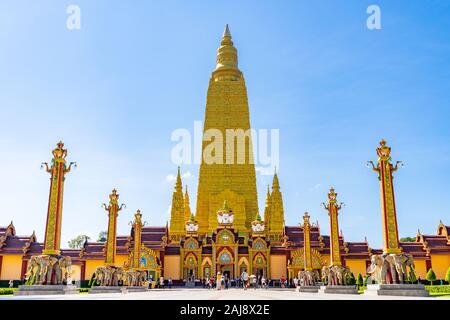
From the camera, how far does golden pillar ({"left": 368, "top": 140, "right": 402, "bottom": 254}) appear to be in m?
25.4

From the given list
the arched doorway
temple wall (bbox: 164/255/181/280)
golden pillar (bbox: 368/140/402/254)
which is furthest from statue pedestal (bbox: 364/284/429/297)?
temple wall (bbox: 164/255/181/280)

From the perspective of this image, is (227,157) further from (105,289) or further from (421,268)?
(105,289)

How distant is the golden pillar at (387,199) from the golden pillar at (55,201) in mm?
17528

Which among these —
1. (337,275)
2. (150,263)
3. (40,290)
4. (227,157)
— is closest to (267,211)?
(227,157)

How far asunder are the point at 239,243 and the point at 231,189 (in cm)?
1333

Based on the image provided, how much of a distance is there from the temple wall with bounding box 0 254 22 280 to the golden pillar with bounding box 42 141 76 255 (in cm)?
3499

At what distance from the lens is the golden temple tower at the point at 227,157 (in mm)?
74250

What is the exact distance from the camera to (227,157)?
7806cm

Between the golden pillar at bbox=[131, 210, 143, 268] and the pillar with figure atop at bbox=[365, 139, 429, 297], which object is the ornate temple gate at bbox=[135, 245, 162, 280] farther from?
the pillar with figure atop at bbox=[365, 139, 429, 297]

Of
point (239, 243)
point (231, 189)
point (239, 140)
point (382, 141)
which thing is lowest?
point (239, 243)

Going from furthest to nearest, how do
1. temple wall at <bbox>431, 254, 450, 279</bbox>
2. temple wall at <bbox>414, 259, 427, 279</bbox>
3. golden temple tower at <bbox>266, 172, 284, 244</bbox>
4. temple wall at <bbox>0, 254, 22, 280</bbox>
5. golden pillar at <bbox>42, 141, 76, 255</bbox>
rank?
golden temple tower at <bbox>266, 172, 284, 244</bbox>
temple wall at <bbox>414, 259, 427, 279</bbox>
temple wall at <bbox>431, 254, 450, 279</bbox>
temple wall at <bbox>0, 254, 22, 280</bbox>
golden pillar at <bbox>42, 141, 76, 255</bbox>
